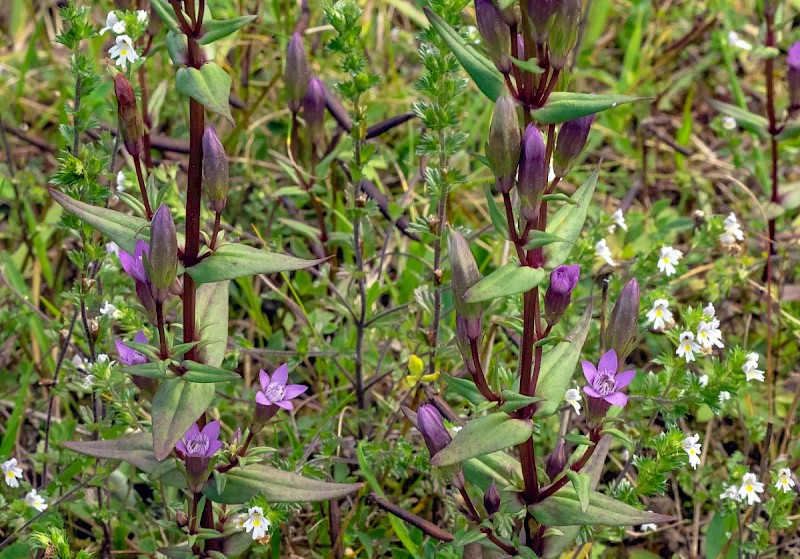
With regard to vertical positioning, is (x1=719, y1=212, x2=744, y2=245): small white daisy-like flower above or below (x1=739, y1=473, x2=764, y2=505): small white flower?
above

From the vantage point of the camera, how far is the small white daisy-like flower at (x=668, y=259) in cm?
229

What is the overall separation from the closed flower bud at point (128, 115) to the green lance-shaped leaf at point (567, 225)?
2.60ft

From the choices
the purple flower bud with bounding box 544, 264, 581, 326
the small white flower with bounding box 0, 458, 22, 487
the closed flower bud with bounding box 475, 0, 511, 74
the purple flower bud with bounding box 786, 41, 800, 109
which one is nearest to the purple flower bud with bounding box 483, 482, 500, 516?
the purple flower bud with bounding box 544, 264, 581, 326

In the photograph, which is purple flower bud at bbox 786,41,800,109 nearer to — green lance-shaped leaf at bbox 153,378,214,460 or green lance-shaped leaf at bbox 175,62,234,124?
green lance-shaped leaf at bbox 175,62,234,124

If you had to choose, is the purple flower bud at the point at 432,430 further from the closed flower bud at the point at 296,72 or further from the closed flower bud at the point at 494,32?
the closed flower bud at the point at 296,72

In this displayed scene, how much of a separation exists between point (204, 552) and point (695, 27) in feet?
9.27

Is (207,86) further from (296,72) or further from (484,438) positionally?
(296,72)

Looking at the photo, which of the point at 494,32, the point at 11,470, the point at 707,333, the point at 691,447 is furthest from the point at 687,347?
the point at 11,470

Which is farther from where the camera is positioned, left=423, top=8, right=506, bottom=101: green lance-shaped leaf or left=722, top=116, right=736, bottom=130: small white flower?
left=722, top=116, right=736, bottom=130: small white flower

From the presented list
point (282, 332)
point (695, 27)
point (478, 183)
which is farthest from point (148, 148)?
point (695, 27)

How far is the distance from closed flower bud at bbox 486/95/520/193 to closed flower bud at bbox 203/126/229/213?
47cm

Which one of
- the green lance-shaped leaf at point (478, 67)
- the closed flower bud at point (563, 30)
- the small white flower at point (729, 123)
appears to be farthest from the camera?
the small white flower at point (729, 123)

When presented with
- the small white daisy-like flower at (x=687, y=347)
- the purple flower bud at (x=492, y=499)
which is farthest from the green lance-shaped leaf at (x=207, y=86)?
the small white daisy-like flower at (x=687, y=347)

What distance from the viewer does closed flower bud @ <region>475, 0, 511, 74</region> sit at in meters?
1.39
